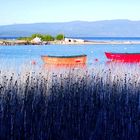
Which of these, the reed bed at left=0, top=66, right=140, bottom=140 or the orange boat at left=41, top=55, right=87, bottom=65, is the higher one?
the reed bed at left=0, top=66, right=140, bottom=140

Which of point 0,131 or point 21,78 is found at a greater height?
point 21,78

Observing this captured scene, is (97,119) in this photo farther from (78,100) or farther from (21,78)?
(21,78)

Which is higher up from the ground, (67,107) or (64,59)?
(67,107)

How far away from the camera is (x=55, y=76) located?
6.64m

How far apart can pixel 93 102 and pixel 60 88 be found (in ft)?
1.50

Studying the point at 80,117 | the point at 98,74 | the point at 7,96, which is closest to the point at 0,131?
the point at 7,96

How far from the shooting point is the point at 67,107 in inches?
230

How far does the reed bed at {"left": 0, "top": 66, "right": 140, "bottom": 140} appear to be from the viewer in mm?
5441

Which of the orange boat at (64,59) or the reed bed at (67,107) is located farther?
the orange boat at (64,59)

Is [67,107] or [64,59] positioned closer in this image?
[67,107]

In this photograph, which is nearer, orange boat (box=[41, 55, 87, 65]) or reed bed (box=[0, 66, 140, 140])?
reed bed (box=[0, 66, 140, 140])

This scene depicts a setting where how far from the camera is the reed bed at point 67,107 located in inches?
214

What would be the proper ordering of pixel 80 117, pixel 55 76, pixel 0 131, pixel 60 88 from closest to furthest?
pixel 0 131 → pixel 80 117 → pixel 60 88 → pixel 55 76

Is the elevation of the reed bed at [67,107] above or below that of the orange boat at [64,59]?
above
